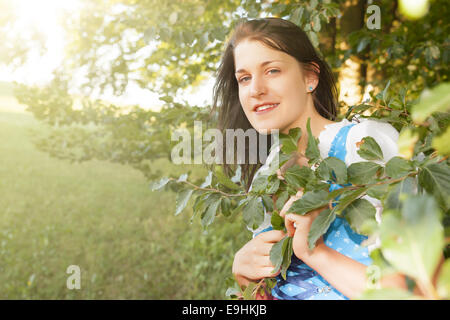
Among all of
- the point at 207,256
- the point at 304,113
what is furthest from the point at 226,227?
the point at 304,113

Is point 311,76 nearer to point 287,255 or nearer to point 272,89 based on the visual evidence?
point 272,89

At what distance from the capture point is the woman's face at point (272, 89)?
1.36 meters

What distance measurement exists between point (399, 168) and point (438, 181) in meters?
0.07

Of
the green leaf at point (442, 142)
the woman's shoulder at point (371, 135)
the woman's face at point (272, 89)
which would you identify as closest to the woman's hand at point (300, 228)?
the woman's shoulder at point (371, 135)

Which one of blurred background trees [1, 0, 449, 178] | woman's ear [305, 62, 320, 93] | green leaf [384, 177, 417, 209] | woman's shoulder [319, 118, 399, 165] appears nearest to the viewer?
green leaf [384, 177, 417, 209]

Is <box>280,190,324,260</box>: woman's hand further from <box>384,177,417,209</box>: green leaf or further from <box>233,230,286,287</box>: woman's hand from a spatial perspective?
<box>384,177,417,209</box>: green leaf

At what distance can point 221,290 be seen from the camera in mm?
4344

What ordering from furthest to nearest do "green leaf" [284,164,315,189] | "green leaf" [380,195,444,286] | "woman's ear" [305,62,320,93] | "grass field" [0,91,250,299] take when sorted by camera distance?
1. "grass field" [0,91,250,299]
2. "woman's ear" [305,62,320,93]
3. "green leaf" [284,164,315,189]
4. "green leaf" [380,195,444,286]

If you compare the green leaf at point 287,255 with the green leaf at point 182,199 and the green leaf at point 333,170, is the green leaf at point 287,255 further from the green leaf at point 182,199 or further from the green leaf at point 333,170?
the green leaf at point 182,199

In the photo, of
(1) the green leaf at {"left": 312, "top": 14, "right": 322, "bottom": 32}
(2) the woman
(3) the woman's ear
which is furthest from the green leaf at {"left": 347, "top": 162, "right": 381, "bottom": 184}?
(1) the green leaf at {"left": 312, "top": 14, "right": 322, "bottom": 32}

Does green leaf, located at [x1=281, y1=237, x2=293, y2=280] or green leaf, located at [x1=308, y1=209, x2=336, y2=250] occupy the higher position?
green leaf, located at [x1=308, y1=209, x2=336, y2=250]

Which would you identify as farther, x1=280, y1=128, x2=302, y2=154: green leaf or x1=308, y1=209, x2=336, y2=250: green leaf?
x1=280, y1=128, x2=302, y2=154: green leaf

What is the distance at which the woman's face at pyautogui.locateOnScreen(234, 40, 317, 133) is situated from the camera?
4.47ft

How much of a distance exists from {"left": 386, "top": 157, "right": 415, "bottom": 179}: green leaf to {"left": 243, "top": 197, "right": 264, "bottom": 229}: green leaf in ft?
1.61
